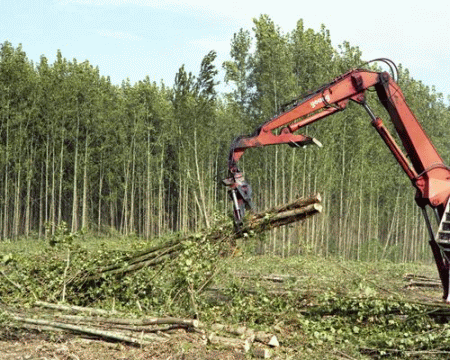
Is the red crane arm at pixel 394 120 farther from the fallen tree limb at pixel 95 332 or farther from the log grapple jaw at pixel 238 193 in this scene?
the fallen tree limb at pixel 95 332

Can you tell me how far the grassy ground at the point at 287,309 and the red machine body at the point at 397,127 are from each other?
1584mm

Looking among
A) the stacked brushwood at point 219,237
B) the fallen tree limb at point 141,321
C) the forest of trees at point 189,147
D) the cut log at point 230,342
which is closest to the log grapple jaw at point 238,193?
the stacked brushwood at point 219,237

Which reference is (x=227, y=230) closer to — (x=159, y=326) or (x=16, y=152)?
(x=159, y=326)

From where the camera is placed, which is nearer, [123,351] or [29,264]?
[123,351]

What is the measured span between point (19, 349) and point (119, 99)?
3444 centimetres

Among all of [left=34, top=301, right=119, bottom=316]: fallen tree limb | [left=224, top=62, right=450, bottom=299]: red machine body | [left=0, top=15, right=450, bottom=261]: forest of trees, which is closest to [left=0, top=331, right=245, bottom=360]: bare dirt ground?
[left=34, top=301, right=119, bottom=316]: fallen tree limb

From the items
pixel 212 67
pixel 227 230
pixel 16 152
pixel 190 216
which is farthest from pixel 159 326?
pixel 190 216

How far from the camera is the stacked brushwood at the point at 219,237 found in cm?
945

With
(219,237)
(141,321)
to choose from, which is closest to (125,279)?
(219,237)

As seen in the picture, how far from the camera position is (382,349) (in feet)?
26.0

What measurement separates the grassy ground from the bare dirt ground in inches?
0.7

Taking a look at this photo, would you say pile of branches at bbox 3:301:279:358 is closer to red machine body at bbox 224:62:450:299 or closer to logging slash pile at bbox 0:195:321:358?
logging slash pile at bbox 0:195:321:358

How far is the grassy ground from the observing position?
7.84 meters

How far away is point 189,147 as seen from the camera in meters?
34.6
